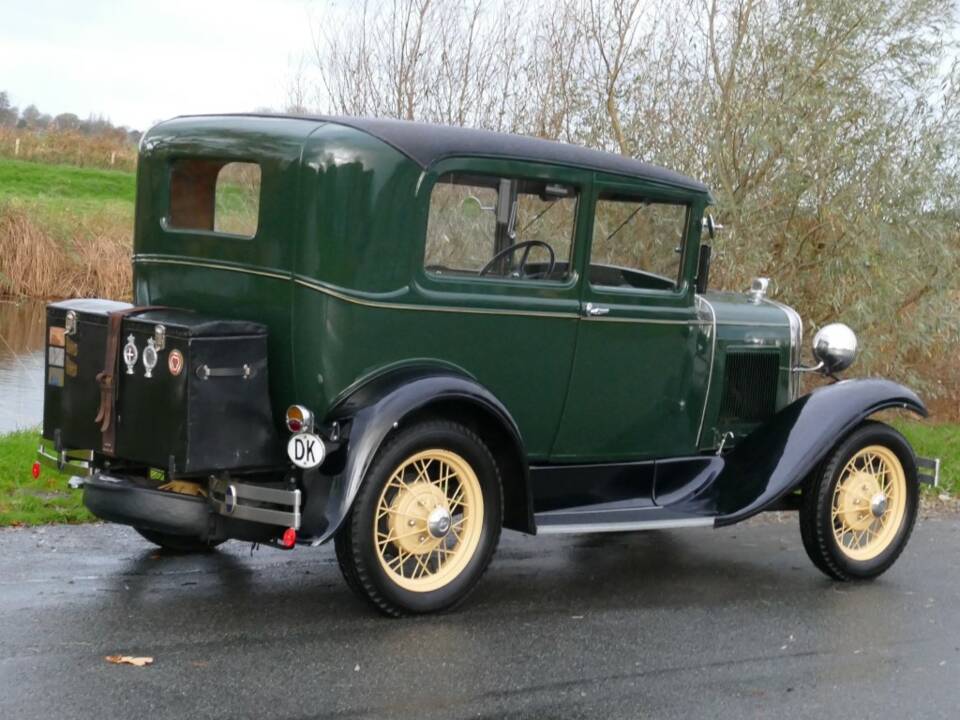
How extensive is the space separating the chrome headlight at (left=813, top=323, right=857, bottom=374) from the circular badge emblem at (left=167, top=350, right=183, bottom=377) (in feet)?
11.9

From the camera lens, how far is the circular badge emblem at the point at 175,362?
5.08 m

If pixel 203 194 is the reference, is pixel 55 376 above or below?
below

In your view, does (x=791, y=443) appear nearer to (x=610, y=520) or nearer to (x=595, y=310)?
(x=610, y=520)

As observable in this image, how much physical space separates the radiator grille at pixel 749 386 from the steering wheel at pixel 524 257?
1323 millimetres

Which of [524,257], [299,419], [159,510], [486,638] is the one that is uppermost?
[524,257]

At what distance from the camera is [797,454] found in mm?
6457

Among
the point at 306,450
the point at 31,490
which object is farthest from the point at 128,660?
the point at 31,490

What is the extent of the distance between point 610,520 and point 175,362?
216cm

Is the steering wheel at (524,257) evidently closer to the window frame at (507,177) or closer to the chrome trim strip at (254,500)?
the window frame at (507,177)

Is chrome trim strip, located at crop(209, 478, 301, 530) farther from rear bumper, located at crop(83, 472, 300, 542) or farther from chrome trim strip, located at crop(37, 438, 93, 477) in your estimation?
chrome trim strip, located at crop(37, 438, 93, 477)

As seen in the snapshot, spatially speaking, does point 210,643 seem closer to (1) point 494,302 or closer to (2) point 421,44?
(1) point 494,302

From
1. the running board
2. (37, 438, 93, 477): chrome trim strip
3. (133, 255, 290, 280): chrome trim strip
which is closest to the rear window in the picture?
(133, 255, 290, 280): chrome trim strip

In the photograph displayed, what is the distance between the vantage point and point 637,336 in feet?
21.0

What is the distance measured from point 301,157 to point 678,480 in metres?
2.61
